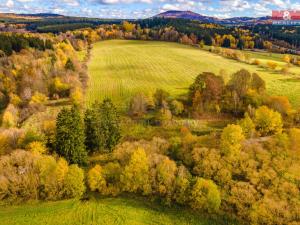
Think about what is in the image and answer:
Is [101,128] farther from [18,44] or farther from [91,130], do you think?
[18,44]

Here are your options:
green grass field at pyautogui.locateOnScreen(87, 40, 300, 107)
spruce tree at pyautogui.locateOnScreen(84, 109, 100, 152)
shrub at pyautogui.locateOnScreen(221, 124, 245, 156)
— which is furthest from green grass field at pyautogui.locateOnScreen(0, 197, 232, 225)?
green grass field at pyautogui.locateOnScreen(87, 40, 300, 107)

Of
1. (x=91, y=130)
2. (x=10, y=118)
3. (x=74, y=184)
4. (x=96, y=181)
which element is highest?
(x=91, y=130)

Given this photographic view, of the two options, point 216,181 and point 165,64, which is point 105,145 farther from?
point 165,64

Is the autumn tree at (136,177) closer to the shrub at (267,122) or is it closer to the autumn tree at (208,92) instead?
the shrub at (267,122)

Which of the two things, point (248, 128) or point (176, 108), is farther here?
point (176, 108)

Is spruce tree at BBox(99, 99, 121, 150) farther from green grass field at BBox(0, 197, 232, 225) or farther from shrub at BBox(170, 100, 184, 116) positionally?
shrub at BBox(170, 100, 184, 116)

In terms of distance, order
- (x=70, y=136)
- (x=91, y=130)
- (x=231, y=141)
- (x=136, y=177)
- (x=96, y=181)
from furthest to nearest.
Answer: (x=91, y=130), (x=231, y=141), (x=70, y=136), (x=96, y=181), (x=136, y=177)

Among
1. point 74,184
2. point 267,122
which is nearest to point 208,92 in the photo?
point 267,122
